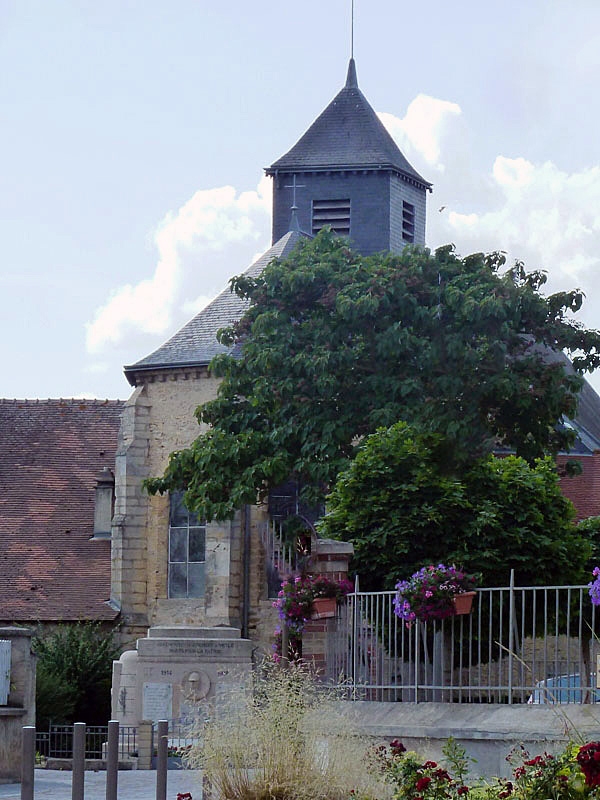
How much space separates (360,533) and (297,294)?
9890 millimetres

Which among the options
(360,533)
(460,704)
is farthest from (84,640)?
(460,704)

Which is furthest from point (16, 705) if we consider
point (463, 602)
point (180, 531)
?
point (180, 531)

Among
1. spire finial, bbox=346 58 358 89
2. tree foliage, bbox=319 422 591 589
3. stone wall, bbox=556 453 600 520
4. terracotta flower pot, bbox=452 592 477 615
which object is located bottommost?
terracotta flower pot, bbox=452 592 477 615

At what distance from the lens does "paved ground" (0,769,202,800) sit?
1352 centimetres

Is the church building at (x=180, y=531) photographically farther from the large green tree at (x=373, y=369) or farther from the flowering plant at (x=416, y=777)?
the flowering plant at (x=416, y=777)

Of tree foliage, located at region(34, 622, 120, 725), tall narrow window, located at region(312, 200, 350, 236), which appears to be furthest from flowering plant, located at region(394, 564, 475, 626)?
tall narrow window, located at region(312, 200, 350, 236)

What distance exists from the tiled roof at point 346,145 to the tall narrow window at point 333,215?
0.93m

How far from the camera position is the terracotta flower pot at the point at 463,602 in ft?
41.0

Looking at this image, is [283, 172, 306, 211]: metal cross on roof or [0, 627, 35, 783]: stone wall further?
[283, 172, 306, 211]: metal cross on roof

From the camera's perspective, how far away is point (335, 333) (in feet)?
88.8

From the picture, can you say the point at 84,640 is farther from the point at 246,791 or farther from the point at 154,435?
the point at 246,791

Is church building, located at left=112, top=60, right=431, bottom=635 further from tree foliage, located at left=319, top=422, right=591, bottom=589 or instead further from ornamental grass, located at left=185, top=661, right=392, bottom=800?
ornamental grass, located at left=185, top=661, right=392, bottom=800

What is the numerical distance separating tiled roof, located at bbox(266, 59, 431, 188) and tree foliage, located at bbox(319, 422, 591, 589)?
69.8ft

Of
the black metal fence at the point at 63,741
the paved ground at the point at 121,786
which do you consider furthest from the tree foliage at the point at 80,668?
the paved ground at the point at 121,786
